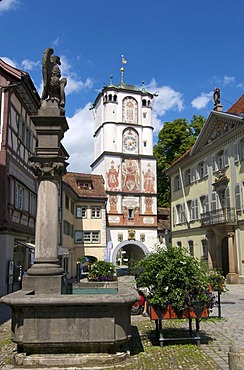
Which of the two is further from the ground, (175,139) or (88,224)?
(175,139)

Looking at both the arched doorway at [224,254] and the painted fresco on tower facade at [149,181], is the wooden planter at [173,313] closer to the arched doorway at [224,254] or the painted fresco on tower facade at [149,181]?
the arched doorway at [224,254]

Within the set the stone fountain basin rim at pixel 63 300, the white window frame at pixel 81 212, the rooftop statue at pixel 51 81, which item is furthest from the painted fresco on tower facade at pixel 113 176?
the stone fountain basin rim at pixel 63 300

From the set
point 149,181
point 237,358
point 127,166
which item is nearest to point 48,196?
point 237,358

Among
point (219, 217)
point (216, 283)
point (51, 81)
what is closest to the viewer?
point (51, 81)

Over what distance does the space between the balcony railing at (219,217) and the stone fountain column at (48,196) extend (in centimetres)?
2103

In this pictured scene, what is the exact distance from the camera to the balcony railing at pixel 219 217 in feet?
89.9

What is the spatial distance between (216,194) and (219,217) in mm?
2234

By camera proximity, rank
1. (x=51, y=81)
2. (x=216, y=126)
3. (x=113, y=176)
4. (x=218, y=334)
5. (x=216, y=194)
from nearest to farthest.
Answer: (x=51, y=81)
(x=218, y=334)
(x=216, y=194)
(x=216, y=126)
(x=113, y=176)

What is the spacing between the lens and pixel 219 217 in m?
29.1

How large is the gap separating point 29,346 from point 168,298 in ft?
9.31

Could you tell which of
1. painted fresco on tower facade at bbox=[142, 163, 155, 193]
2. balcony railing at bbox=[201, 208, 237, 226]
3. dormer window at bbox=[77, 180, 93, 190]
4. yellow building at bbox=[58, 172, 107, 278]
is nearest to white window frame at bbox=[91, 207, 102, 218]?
yellow building at bbox=[58, 172, 107, 278]

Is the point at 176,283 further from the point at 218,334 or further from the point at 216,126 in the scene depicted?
the point at 216,126

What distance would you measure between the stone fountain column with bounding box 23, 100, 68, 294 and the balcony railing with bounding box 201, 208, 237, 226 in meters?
21.0

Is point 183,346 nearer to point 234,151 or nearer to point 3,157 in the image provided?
point 3,157
